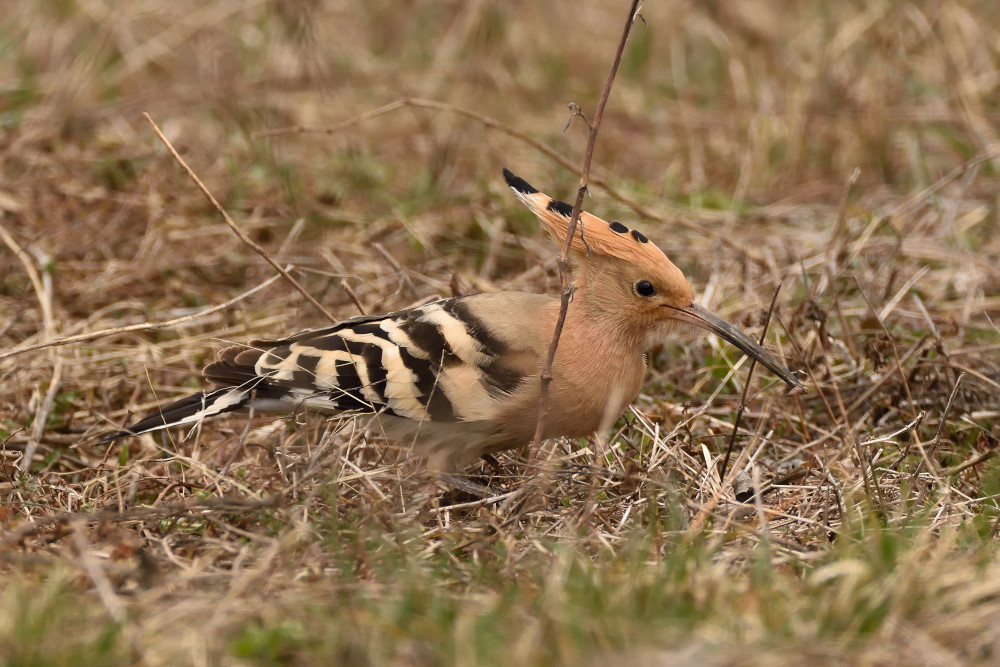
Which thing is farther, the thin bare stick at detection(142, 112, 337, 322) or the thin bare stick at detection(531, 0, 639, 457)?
the thin bare stick at detection(142, 112, 337, 322)

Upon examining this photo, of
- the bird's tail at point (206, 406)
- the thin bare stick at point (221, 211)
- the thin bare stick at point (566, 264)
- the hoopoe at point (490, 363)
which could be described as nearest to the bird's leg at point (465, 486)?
the hoopoe at point (490, 363)

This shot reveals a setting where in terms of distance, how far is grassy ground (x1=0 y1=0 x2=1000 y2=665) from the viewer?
1.81 metres

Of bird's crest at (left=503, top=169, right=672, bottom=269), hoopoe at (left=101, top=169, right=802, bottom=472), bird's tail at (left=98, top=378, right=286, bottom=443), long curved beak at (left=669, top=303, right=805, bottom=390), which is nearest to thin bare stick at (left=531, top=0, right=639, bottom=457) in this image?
hoopoe at (left=101, top=169, right=802, bottom=472)

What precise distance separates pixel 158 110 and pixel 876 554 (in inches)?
172

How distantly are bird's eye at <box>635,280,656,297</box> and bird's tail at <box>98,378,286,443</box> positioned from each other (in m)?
0.94

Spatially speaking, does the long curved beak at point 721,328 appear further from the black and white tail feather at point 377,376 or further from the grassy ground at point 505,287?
the black and white tail feather at point 377,376

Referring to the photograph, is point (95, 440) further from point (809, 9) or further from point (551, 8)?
point (809, 9)

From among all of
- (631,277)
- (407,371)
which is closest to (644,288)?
(631,277)

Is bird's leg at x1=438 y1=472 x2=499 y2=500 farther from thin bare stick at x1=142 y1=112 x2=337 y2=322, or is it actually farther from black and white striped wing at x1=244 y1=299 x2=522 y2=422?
thin bare stick at x1=142 y1=112 x2=337 y2=322

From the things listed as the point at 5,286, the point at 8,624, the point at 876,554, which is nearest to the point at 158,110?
the point at 5,286

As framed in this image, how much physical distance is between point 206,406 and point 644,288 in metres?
1.16

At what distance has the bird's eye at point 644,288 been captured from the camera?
2689 millimetres

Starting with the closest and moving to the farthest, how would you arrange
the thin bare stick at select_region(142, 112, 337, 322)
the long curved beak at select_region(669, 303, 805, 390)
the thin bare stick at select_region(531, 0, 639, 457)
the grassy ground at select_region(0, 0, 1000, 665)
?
the grassy ground at select_region(0, 0, 1000, 665)
the thin bare stick at select_region(531, 0, 639, 457)
the thin bare stick at select_region(142, 112, 337, 322)
the long curved beak at select_region(669, 303, 805, 390)

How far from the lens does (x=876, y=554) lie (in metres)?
1.95
